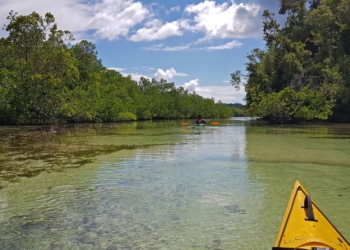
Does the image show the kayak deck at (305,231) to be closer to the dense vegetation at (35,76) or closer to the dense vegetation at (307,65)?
the dense vegetation at (35,76)

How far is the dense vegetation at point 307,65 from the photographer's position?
40562 mm

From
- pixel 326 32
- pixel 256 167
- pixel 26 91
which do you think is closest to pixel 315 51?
pixel 326 32

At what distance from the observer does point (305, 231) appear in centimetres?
388

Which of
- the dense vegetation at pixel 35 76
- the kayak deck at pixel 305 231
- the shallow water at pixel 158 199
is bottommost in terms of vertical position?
the shallow water at pixel 158 199

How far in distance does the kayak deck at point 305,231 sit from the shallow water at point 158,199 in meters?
0.94

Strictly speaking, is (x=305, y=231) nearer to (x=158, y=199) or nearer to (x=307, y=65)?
(x=158, y=199)

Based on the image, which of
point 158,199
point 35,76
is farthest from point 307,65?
point 158,199

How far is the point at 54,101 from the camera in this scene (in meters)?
36.8

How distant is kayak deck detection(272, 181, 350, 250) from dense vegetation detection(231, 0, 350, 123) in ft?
127

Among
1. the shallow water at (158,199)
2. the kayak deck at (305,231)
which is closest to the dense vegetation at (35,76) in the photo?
the shallow water at (158,199)

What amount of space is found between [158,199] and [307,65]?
4181 centimetres

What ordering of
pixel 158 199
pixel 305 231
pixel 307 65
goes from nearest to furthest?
pixel 305 231 < pixel 158 199 < pixel 307 65

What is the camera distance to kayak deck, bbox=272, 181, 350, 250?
3607 millimetres

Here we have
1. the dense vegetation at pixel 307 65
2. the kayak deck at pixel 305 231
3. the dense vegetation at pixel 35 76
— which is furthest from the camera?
the dense vegetation at pixel 307 65
